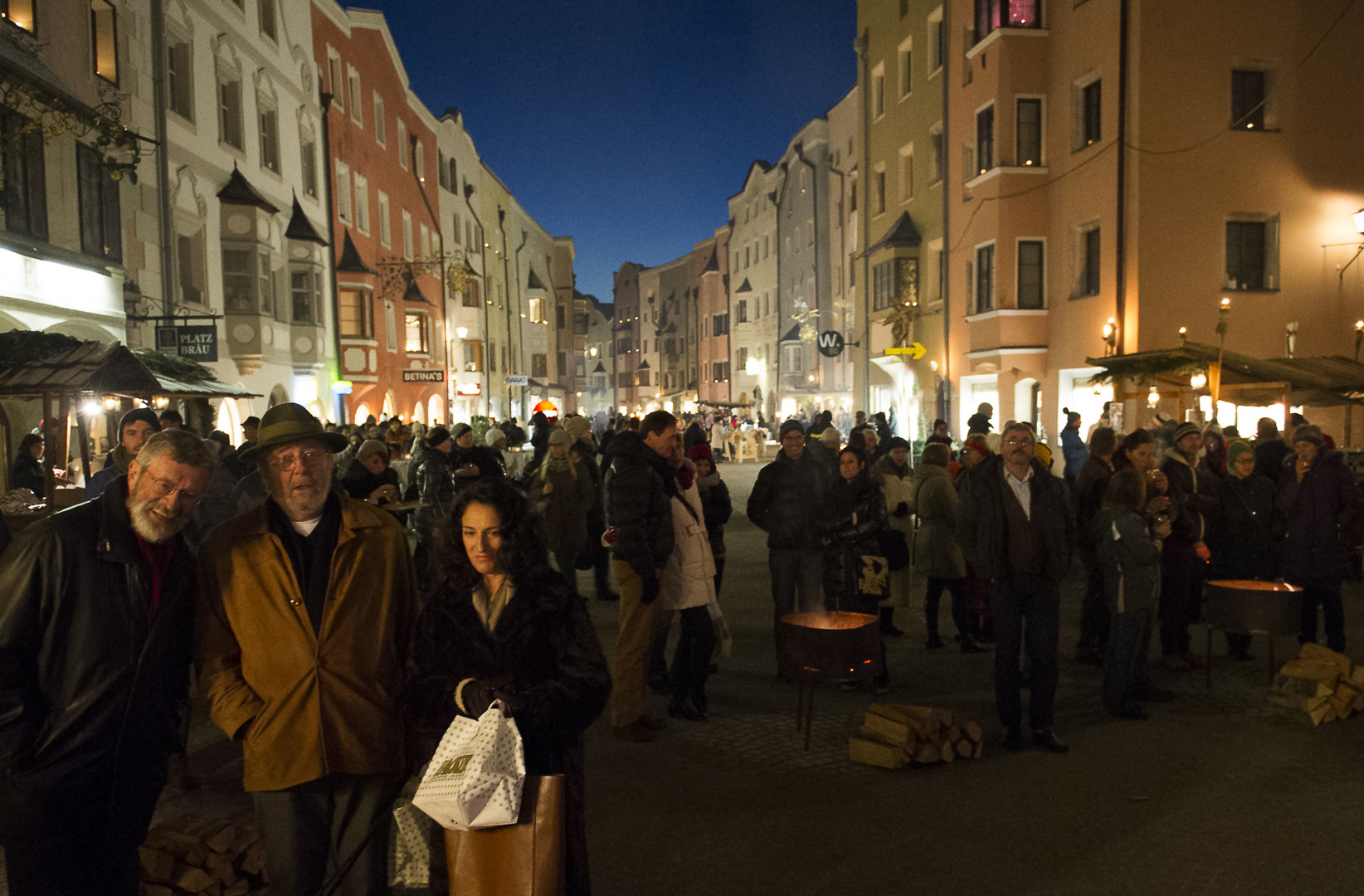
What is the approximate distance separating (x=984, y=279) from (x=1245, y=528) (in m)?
16.3

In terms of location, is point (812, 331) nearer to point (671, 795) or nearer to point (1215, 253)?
point (1215, 253)

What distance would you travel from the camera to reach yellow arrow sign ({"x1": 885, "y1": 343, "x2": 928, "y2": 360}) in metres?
26.8

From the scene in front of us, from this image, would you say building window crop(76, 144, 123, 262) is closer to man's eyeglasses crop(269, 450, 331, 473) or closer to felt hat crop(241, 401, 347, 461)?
felt hat crop(241, 401, 347, 461)

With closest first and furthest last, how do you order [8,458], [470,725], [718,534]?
[470,725], [718,534], [8,458]

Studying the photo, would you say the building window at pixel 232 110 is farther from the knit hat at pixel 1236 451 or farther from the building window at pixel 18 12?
the knit hat at pixel 1236 451

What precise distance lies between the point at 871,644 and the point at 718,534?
3185 mm

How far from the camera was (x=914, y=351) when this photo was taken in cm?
2683

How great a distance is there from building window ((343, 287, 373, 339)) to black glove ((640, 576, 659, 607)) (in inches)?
969

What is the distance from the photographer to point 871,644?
229 inches

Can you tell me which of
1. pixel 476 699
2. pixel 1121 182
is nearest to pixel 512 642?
pixel 476 699

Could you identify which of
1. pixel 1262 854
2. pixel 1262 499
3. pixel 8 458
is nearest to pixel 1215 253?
pixel 1262 499

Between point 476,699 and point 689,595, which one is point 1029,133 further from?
point 476,699

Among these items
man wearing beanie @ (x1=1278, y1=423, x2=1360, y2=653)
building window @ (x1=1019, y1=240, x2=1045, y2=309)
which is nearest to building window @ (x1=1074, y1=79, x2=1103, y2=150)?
building window @ (x1=1019, y1=240, x2=1045, y2=309)

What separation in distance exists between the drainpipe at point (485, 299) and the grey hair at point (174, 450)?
141 feet
